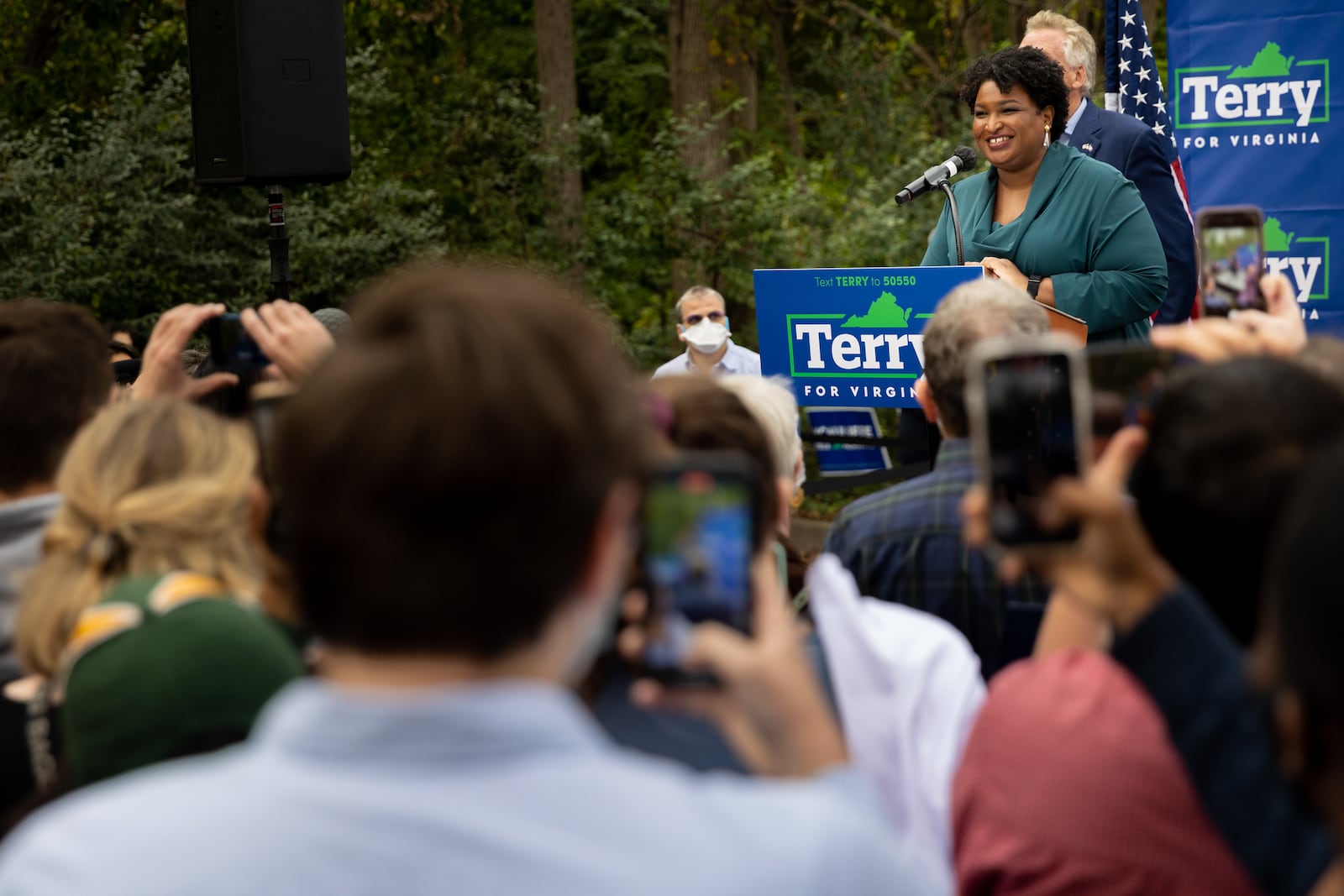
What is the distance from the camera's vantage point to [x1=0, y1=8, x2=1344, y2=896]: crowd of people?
1040 mm

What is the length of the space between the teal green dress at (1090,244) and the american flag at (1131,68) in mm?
2287

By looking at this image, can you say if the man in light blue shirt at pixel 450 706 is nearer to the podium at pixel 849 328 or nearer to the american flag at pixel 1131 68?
the podium at pixel 849 328

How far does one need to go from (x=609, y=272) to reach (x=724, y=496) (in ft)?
40.6

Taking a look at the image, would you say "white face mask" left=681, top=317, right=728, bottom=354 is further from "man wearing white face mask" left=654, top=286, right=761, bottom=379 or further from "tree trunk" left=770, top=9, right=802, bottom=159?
"tree trunk" left=770, top=9, right=802, bottom=159

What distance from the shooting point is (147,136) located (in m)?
12.2

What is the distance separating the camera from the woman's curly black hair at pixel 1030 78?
521cm

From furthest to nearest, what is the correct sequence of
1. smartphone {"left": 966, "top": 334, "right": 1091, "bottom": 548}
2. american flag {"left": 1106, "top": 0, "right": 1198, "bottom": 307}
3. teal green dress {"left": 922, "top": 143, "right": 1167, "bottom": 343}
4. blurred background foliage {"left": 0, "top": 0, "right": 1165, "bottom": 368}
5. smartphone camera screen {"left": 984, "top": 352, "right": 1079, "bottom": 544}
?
1. blurred background foliage {"left": 0, "top": 0, "right": 1165, "bottom": 368}
2. american flag {"left": 1106, "top": 0, "right": 1198, "bottom": 307}
3. teal green dress {"left": 922, "top": 143, "right": 1167, "bottom": 343}
4. smartphone camera screen {"left": 984, "top": 352, "right": 1079, "bottom": 544}
5. smartphone {"left": 966, "top": 334, "right": 1091, "bottom": 548}

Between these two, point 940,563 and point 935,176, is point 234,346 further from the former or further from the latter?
point 935,176

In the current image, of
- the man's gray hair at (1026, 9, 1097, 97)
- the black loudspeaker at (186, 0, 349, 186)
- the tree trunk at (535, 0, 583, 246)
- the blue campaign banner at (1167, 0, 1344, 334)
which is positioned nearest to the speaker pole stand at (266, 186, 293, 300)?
the black loudspeaker at (186, 0, 349, 186)

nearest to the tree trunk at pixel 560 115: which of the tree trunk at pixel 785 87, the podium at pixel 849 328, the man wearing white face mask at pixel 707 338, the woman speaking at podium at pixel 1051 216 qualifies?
the tree trunk at pixel 785 87

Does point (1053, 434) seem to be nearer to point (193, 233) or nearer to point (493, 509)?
point (493, 509)

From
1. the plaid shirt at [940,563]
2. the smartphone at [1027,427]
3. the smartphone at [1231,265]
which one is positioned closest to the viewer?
the smartphone at [1027,427]

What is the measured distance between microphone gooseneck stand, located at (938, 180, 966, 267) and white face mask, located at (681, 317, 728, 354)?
3642 mm

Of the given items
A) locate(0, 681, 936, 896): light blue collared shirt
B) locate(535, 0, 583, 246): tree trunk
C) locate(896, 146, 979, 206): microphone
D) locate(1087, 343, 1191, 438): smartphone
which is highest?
locate(535, 0, 583, 246): tree trunk
